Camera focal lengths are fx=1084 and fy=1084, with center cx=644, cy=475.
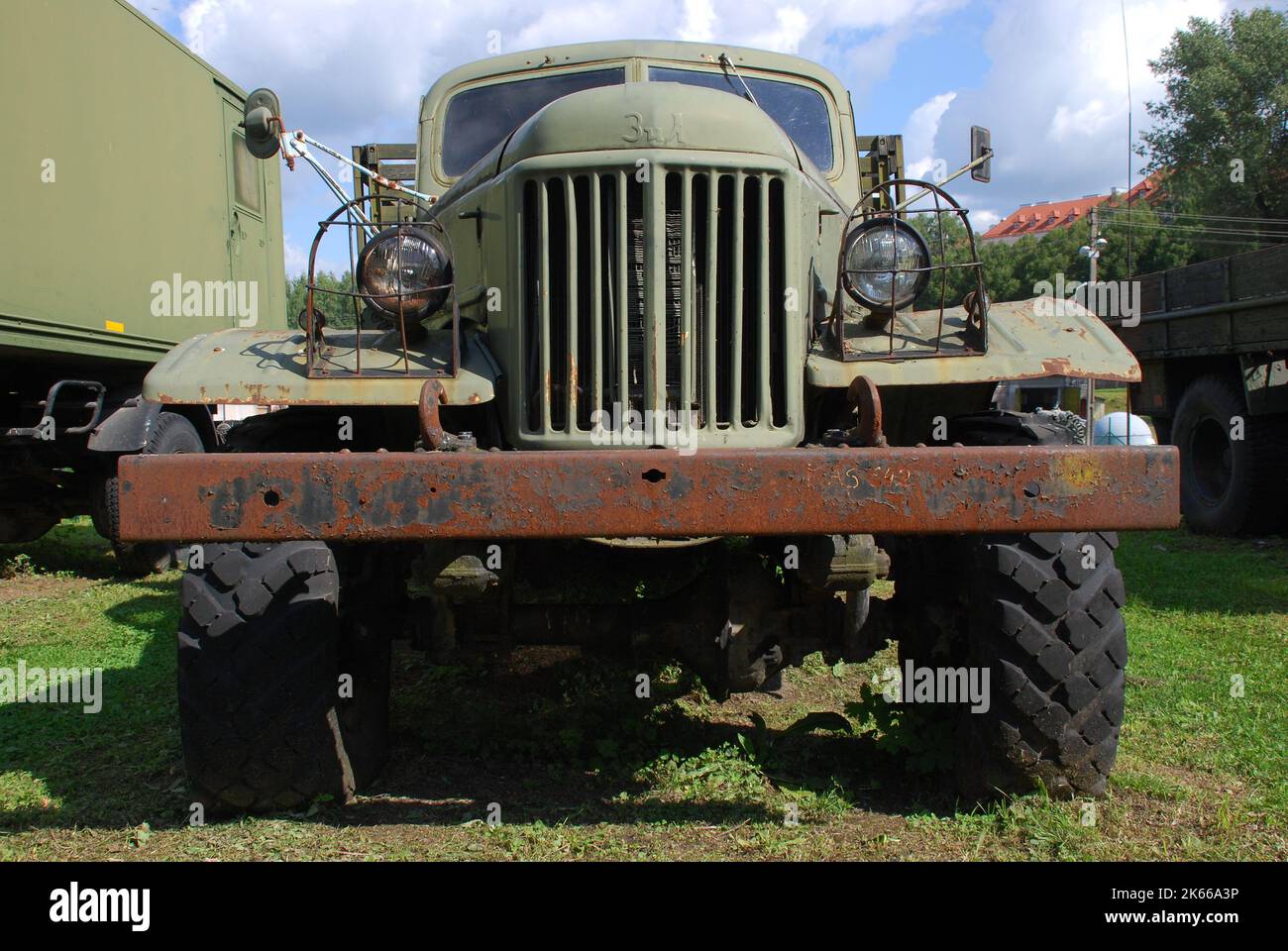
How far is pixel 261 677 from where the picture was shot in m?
3.13

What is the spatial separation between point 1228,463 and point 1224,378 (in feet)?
2.34

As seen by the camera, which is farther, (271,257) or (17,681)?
(271,257)

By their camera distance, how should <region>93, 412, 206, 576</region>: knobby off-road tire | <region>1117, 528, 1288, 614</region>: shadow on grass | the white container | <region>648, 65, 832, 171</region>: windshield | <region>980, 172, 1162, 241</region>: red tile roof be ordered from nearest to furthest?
1. <region>648, 65, 832, 171</region>: windshield
2. <region>1117, 528, 1288, 614</region>: shadow on grass
3. <region>93, 412, 206, 576</region>: knobby off-road tire
4. the white container
5. <region>980, 172, 1162, 241</region>: red tile roof

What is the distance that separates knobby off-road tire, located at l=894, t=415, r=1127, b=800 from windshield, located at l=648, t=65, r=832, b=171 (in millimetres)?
2126

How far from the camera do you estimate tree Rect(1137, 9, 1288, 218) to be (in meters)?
30.6

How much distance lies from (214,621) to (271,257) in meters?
7.03

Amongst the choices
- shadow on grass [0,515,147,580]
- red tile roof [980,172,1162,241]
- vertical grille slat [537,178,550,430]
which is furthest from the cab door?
red tile roof [980,172,1162,241]

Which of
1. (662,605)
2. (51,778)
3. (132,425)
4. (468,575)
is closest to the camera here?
(468,575)

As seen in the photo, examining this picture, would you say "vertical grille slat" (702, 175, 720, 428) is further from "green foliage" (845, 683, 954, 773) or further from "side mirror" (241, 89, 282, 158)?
"side mirror" (241, 89, 282, 158)

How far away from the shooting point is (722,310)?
10.2 feet

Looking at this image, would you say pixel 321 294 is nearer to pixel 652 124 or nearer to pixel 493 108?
pixel 493 108

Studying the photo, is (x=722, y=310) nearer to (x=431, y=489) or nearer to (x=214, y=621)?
(x=431, y=489)

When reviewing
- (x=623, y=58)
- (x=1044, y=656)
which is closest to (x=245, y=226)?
(x=623, y=58)
